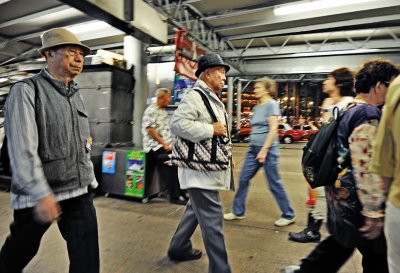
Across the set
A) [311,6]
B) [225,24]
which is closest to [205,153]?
[311,6]

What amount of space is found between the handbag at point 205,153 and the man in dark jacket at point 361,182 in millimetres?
741

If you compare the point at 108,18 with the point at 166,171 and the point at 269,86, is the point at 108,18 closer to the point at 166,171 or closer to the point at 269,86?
the point at 166,171

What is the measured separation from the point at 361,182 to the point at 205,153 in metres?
1.01

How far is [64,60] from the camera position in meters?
1.74

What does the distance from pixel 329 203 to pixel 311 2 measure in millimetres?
6404

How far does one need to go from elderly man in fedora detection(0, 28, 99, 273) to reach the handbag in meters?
0.66

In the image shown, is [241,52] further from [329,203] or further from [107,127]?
[329,203]

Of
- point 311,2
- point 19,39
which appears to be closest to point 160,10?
point 311,2

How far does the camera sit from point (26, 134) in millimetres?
1477

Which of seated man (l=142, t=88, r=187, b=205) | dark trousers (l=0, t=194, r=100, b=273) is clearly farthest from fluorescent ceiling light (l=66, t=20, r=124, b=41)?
dark trousers (l=0, t=194, r=100, b=273)

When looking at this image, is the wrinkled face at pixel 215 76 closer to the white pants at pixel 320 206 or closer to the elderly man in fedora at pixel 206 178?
the elderly man in fedora at pixel 206 178

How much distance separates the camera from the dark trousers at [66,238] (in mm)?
1639

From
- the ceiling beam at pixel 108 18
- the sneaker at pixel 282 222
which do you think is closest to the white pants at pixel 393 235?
the sneaker at pixel 282 222

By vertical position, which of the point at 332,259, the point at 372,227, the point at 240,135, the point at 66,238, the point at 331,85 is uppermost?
the point at 331,85
